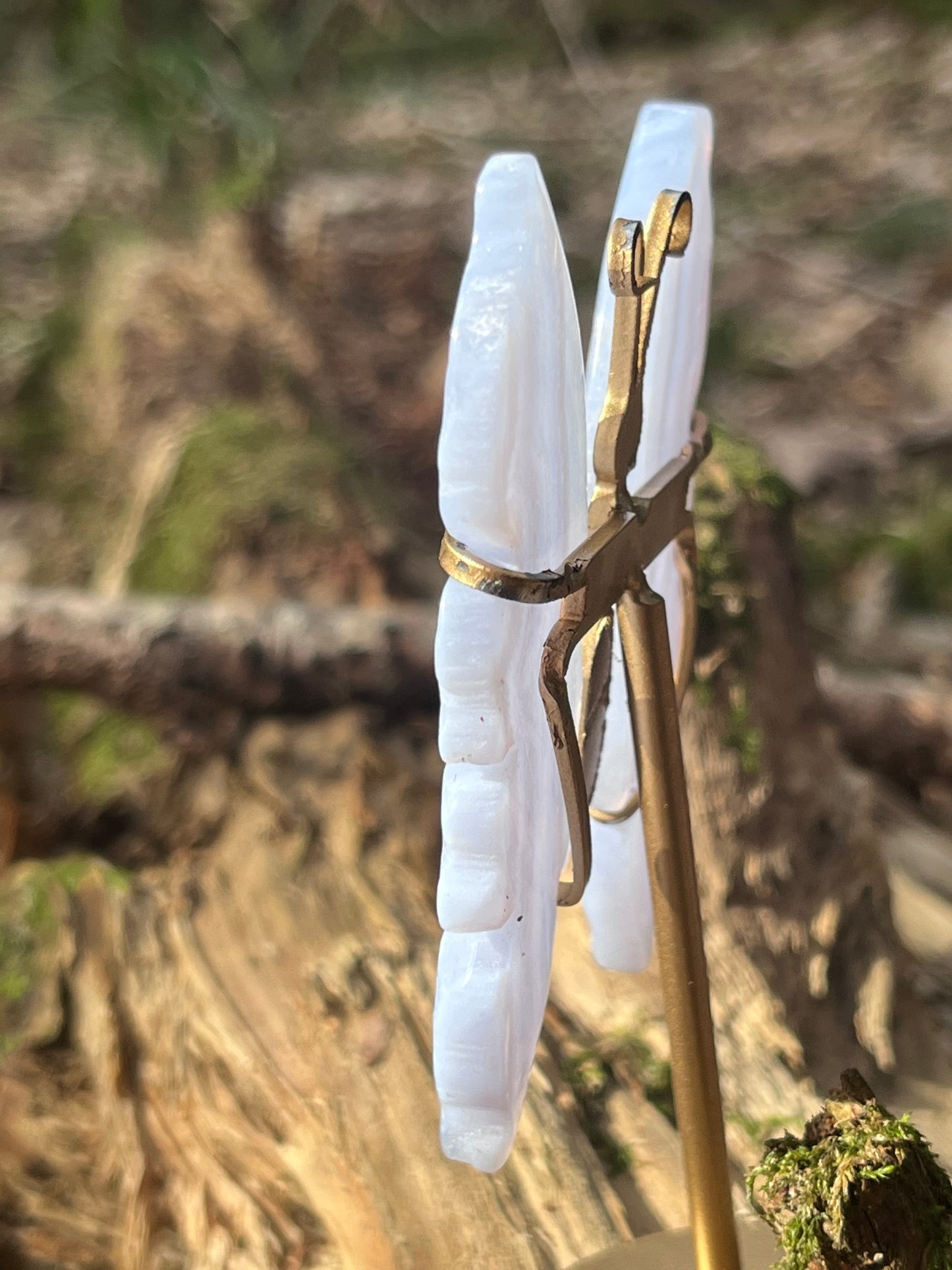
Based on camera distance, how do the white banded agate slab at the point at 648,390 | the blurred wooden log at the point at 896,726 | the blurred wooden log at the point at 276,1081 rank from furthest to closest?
1. the blurred wooden log at the point at 896,726
2. the blurred wooden log at the point at 276,1081
3. the white banded agate slab at the point at 648,390

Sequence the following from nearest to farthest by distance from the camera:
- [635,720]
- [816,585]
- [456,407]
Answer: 1. [456,407]
2. [635,720]
3. [816,585]

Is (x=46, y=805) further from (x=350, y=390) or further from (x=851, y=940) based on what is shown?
(x=350, y=390)

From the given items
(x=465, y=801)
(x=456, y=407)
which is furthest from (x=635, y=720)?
(x=456, y=407)

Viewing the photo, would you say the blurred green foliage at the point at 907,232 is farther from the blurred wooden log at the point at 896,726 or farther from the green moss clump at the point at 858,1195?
the green moss clump at the point at 858,1195

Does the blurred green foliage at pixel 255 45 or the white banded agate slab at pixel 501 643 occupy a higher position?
the blurred green foliage at pixel 255 45

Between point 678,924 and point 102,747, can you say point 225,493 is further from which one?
point 678,924

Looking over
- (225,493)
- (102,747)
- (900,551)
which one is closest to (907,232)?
(900,551)

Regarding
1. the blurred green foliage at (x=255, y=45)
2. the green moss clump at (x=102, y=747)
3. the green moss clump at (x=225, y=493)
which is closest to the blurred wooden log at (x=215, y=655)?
the green moss clump at (x=102, y=747)
